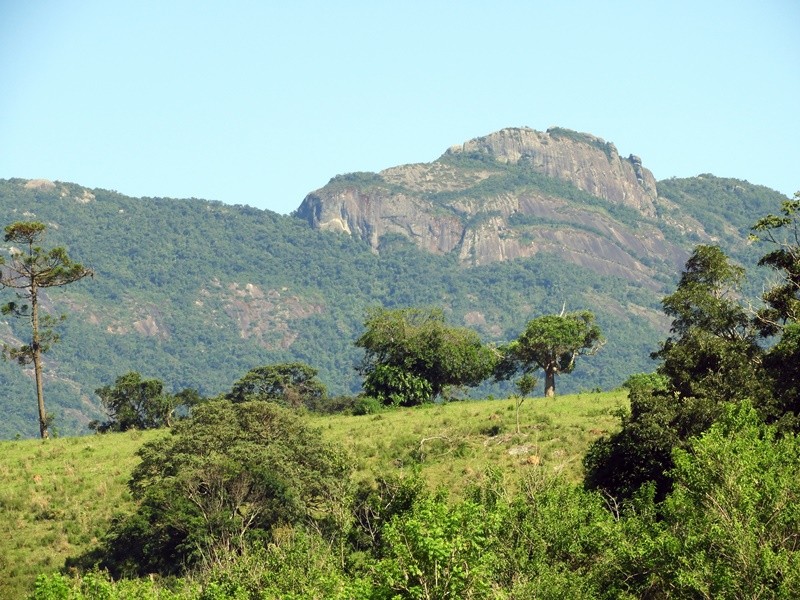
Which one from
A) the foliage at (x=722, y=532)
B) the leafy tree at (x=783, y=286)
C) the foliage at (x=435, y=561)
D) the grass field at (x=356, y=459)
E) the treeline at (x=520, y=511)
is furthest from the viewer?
the leafy tree at (x=783, y=286)

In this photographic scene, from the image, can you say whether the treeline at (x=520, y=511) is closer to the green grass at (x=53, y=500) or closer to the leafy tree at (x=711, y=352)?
the leafy tree at (x=711, y=352)

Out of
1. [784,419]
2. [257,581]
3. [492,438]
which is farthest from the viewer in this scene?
[492,438]

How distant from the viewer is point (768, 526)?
1337 inches

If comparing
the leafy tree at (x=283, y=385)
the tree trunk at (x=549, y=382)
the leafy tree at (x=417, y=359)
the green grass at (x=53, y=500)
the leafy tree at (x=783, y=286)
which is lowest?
the green grass at (x=53, y=500)

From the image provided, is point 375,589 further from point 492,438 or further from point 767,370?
point 492,438

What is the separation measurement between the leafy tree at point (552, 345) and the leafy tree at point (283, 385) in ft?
59.4

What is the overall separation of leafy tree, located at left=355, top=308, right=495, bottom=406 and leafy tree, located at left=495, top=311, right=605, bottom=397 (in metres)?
2.16

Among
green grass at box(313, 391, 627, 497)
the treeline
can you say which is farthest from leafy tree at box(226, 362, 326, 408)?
the treeline

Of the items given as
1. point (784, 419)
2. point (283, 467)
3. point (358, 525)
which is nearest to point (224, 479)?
point (283, 467)

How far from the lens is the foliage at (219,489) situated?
160 ft

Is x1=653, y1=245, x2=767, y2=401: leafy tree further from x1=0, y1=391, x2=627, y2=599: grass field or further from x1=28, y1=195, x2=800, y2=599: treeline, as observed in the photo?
x1=0, y1=391, x2=627, y2=599: grass field

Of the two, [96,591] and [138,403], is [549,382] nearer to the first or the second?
[138,403]

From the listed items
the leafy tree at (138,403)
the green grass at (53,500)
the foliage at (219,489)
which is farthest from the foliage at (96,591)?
the leafy tree at (138,403)

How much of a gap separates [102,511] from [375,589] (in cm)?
2561
